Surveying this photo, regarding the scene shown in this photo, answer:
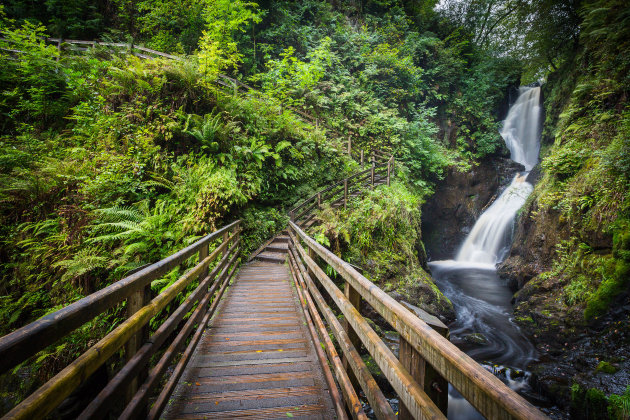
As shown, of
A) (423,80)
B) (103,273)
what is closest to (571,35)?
(423,80)

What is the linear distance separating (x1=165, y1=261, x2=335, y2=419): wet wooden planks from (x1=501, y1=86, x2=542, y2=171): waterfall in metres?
21.3

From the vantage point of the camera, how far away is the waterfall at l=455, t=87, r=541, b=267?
14.7 meters

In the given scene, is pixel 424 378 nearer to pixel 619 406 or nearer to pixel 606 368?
pixel 619 406

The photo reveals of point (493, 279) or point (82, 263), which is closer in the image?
point (82, 263)

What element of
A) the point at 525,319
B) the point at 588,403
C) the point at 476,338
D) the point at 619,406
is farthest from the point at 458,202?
the point at 619,406

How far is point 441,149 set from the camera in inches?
692

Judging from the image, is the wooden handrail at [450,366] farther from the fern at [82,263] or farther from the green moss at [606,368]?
the green moss at [606,368]

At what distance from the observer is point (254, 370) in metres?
2.93

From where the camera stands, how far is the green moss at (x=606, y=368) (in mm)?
4871

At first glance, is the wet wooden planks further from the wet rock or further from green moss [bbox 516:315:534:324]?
green moss [bbox 516:315:534:324]

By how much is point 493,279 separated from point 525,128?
46.7 ft

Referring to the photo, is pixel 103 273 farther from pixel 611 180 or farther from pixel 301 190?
pixel 611 180

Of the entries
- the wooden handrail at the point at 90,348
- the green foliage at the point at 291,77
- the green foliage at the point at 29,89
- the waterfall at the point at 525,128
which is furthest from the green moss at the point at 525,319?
the green foliage at the point at 29,89

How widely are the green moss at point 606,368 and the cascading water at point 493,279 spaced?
1.37 meters
